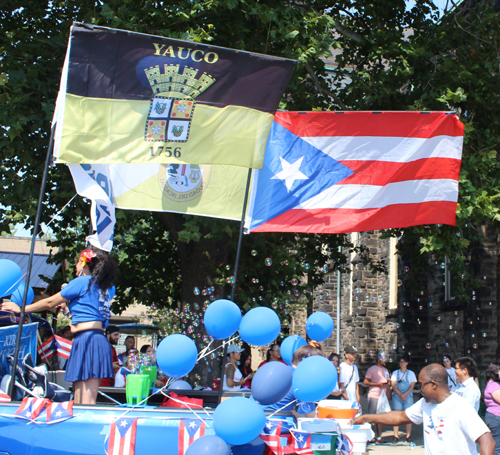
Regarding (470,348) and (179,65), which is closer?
(179,65)

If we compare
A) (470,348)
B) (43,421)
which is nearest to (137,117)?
(43,421)

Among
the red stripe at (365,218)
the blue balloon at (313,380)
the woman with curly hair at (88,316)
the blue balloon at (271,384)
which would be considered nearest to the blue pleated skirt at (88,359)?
the woman with curly hair at (88,316)

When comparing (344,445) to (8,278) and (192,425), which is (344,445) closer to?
(192,425)

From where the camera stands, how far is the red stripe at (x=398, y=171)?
22.7 ft

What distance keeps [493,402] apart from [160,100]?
5.05 m

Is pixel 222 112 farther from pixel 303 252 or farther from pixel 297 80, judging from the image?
pixel 303 252

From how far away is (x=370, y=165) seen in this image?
22.6ft

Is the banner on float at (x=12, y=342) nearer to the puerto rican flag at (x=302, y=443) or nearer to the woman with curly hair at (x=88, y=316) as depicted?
the woman with curly hair at (x=88, y=316)

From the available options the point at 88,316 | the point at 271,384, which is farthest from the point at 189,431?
the point at 88,316

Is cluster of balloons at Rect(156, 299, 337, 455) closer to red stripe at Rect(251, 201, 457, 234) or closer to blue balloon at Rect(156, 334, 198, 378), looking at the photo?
blue balloon at Rect(156, 334, 198, 378)

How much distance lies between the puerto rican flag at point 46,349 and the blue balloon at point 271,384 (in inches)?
92.9

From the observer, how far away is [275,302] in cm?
1098

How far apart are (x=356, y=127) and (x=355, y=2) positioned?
644 centimetres

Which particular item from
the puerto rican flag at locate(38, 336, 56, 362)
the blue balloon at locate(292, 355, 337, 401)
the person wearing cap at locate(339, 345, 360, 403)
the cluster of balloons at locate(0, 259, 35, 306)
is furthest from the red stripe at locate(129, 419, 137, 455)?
the person wearing cap at locate(339, 345, 360, 403)
